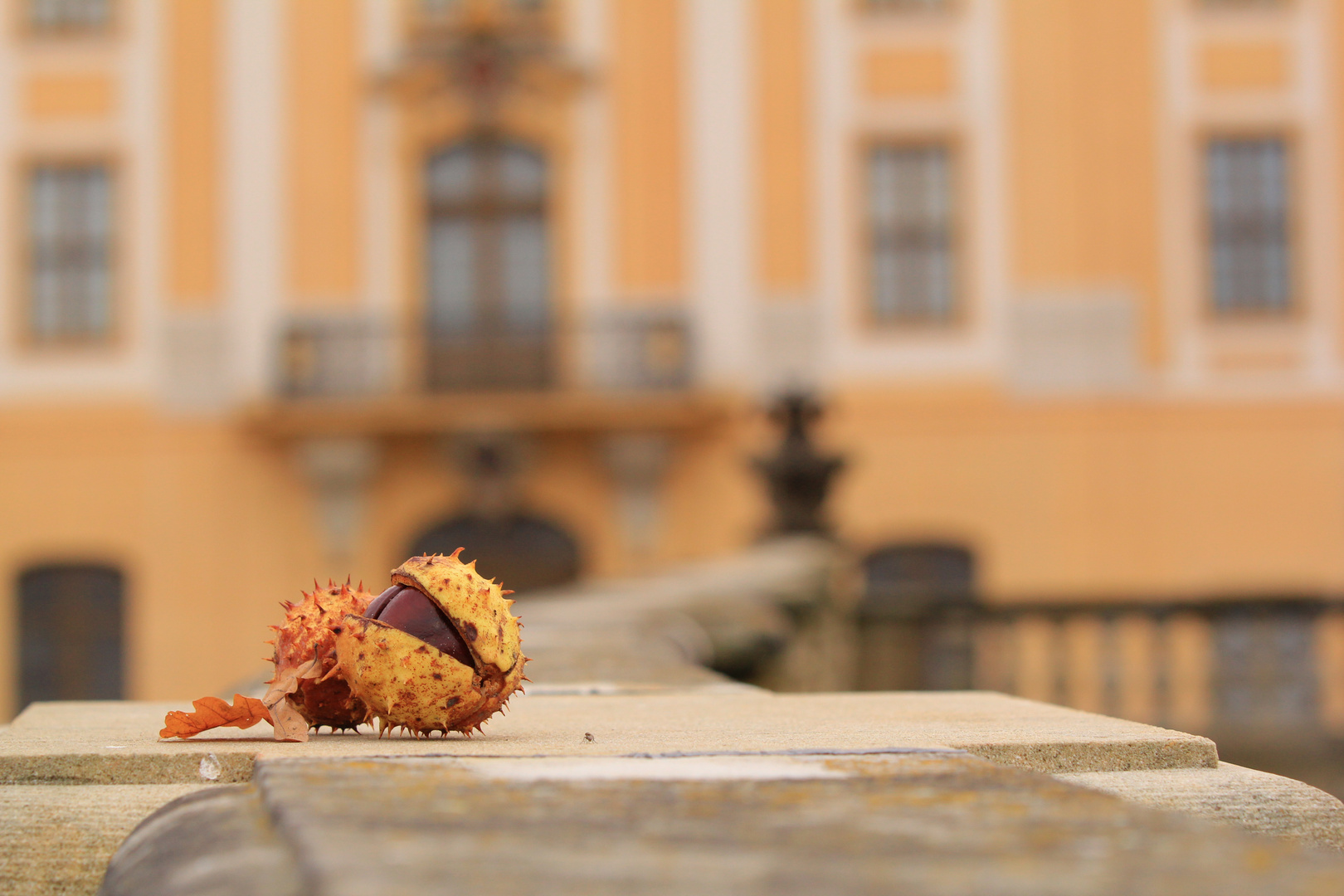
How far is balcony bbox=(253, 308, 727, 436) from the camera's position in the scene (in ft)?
65.1

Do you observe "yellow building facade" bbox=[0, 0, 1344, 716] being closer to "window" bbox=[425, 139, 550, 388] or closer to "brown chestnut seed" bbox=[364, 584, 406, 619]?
"window" bbox=[425, 139, 550, 388]

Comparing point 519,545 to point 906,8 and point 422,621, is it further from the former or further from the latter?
point 422,621


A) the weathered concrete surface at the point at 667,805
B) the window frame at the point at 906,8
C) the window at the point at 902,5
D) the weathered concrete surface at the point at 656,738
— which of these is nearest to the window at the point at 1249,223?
the window frame at the point at 906,8

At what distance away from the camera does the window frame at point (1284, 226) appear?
66.4 feet

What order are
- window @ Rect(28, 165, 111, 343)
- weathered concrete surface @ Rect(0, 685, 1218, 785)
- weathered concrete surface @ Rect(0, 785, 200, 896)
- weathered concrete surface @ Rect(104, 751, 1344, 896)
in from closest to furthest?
weathered concrete surface @ Rect(104, 751, 1344, 896) → weathered concrete surface @ Rect(0, 785, 200, 896) → weathered concrete surface @ Rect(0, 685, 1218, 785) → window @ Rect(28, 165, 111, 343)

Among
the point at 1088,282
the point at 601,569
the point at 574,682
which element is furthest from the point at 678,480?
the point at 574,682

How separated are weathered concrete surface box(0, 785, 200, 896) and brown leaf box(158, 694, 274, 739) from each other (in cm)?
25

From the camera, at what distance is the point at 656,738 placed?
Answer: 8.30ft

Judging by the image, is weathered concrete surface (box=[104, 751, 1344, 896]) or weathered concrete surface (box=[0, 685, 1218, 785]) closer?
weathered concrete surface (box=[104, 751, 1344, 896])

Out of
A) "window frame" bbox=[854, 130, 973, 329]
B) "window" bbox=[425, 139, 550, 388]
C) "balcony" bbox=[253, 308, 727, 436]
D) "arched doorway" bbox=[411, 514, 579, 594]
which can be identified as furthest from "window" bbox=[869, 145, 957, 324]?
"arched doorway" bbox=[411, 514, 579, 594]

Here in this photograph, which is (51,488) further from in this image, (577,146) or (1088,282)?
(1088,282)

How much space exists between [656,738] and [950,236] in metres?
18.5

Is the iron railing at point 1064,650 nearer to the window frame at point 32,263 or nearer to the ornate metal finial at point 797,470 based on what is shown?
the ornate metal finial at point 797,470

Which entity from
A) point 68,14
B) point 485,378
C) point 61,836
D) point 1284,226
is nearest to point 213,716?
point 61,836
